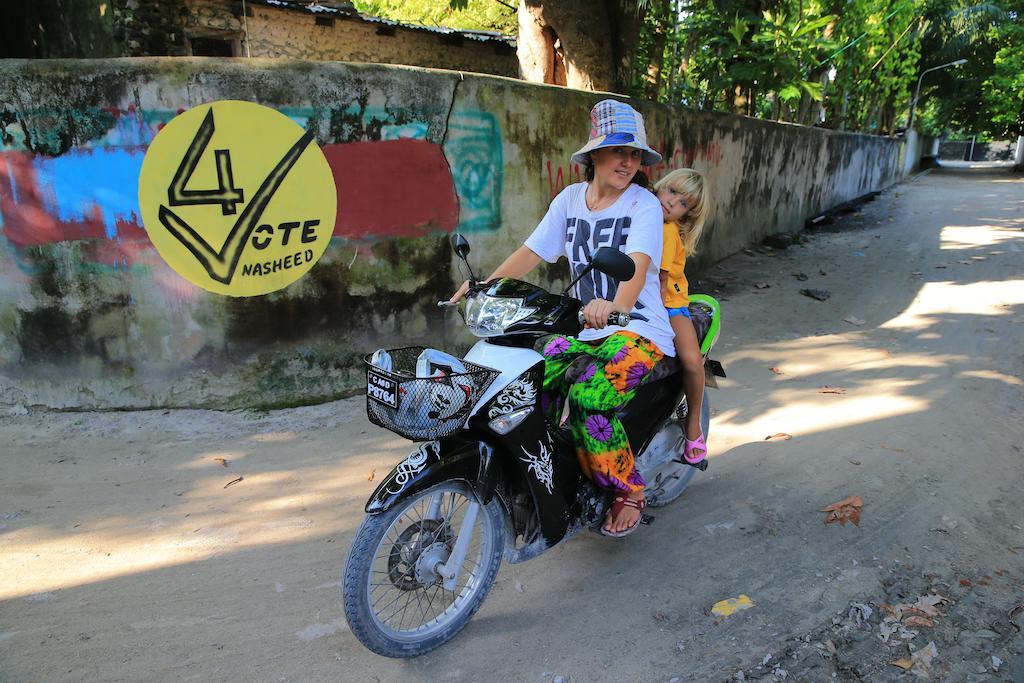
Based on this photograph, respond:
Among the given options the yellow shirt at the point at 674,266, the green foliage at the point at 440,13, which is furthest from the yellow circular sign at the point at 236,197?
the green foliage at the point at 440,13

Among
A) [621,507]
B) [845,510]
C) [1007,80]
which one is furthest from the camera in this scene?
[1007,80]

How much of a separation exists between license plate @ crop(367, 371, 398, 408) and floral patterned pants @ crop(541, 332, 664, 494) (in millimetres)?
794

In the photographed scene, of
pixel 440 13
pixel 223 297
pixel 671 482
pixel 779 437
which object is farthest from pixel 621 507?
pixel 440 13

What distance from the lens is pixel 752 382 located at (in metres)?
5.30

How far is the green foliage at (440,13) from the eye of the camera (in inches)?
720

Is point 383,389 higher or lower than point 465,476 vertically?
higher

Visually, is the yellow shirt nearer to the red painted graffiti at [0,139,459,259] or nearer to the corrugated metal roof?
the red painted graffiti at [0,139,459,259]

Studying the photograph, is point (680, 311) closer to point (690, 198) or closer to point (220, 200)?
point (690, 198)

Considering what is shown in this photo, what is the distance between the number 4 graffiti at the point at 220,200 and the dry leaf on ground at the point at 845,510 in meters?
3.76

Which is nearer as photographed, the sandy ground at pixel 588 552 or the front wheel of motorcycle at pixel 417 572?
the front wheel of motorcycle at pixel 417 572

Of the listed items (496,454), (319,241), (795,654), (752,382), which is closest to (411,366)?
(496,454)

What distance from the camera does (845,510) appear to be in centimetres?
329

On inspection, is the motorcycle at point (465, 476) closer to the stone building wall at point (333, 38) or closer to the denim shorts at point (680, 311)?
the denim shorts at point (680, 311)

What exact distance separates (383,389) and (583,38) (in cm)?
617
